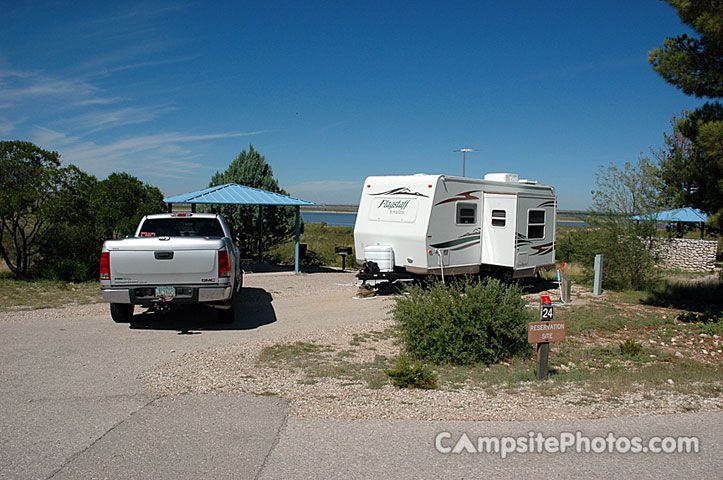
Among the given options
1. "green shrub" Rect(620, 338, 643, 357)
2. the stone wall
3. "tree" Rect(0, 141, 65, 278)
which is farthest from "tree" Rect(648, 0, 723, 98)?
the stone wall

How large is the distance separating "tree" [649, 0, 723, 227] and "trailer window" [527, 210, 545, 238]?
139 inches

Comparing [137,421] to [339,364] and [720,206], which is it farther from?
[720,206]

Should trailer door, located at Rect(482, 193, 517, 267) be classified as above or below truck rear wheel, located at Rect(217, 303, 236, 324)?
above

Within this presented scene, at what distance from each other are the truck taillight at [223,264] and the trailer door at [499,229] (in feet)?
25.3

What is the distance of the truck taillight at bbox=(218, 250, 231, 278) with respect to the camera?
364 inches

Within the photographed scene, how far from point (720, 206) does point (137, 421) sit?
11.1 meters

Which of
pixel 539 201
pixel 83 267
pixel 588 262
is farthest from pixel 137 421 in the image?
pixel 588 262

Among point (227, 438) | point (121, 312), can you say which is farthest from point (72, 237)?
point (227, 438)

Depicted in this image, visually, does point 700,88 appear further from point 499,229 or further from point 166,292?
point 166,292

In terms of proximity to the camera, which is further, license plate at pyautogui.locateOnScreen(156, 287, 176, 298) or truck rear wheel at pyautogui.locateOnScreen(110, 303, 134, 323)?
truck rear wheel at pyautogui.locateOnScreen(110, 303, 134, 323)

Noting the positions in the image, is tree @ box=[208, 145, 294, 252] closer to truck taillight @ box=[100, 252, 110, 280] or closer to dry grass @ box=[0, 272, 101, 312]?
dry grass @ box=[0, 272, 101, 312]

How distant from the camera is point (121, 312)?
1017cm

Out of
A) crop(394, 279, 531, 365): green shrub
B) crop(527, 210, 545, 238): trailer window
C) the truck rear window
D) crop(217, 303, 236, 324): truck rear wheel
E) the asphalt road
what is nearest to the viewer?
the asphalt road

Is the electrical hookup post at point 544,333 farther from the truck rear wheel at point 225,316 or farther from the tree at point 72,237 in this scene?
the tree at point 72,237
